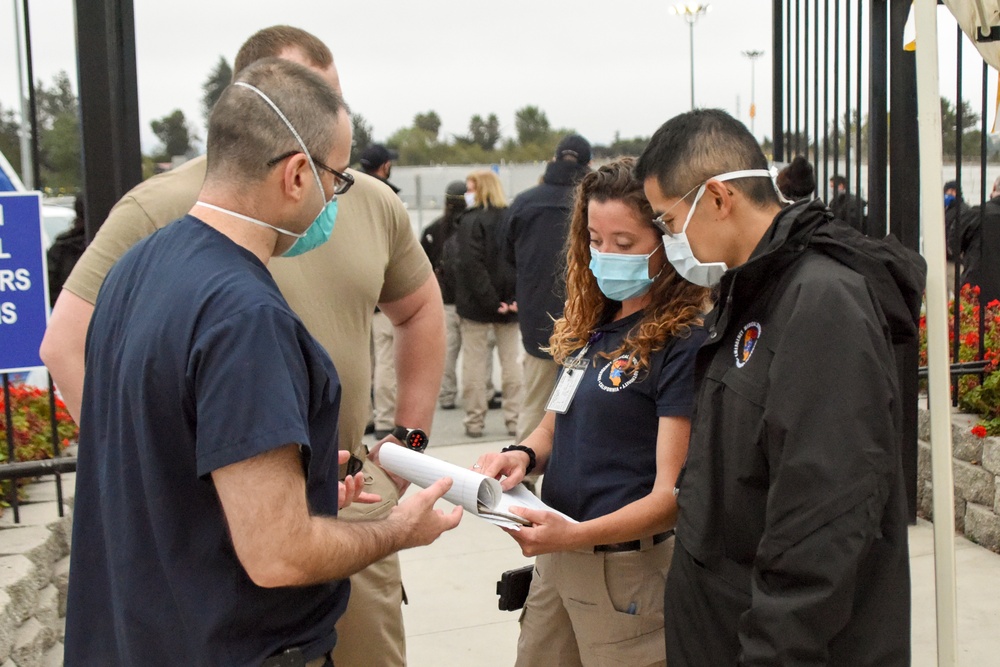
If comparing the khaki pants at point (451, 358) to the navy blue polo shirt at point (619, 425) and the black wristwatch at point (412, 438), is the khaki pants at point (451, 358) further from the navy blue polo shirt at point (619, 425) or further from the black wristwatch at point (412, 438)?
the navy blue polo shirt at point (619, 425)

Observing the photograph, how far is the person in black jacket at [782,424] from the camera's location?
5.21ft

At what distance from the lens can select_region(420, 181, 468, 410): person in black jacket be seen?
7965 mm

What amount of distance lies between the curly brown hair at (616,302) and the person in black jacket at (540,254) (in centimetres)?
309

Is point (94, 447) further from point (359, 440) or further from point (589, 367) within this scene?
point (589, 367)

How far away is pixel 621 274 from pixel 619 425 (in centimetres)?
36

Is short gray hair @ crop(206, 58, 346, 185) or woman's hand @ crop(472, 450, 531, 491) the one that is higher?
short gray hair @ crop(206, 58, 346, 185)

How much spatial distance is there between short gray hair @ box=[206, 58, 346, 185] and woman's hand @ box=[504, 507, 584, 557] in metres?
0.88

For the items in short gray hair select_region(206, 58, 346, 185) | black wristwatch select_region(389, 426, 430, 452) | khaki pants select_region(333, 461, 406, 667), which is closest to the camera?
short gray hair select_region(206, 58, 346, 185)

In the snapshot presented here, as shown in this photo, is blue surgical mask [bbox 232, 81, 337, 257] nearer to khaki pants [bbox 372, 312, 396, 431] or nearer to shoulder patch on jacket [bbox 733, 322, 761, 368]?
shoulder patch on jacket [bbox 733, 322, 761, 368]

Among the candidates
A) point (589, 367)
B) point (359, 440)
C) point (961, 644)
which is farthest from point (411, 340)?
point (961, 644)

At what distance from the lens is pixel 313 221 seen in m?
1.84

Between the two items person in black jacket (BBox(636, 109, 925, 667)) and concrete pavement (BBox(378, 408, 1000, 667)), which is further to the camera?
concrete pavement (BBox(378, 408, 1000, 667))

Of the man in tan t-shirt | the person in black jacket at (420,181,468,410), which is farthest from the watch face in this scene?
the person in black jacket at (420,181,468,410)

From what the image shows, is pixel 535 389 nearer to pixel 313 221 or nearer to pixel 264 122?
pixel 313 221
